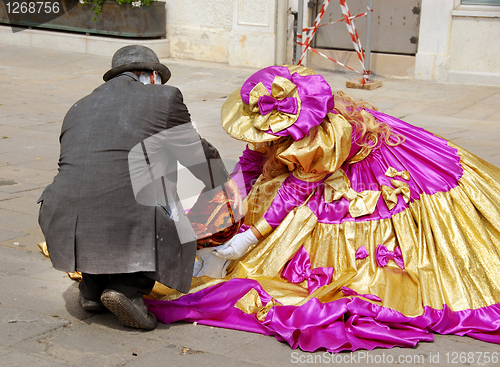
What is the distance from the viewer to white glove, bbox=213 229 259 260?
306 cm

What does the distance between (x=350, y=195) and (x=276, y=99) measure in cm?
60

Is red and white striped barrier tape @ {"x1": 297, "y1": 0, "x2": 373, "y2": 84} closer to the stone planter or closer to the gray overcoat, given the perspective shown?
the stone planter

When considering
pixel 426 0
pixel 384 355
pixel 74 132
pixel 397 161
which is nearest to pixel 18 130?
pixel 74 132

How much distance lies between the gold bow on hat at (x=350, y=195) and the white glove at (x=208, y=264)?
2.08ft

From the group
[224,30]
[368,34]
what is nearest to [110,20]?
[224,30]

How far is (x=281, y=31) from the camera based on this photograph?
383 inches

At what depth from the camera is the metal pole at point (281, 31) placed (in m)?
9.59

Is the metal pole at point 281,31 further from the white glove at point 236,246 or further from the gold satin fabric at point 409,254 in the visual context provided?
the white glove at point 236,246

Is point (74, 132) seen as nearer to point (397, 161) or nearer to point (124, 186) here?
point (124, 186)

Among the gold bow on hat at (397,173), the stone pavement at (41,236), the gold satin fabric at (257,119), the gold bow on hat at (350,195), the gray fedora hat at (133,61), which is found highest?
the gray fedora hat at (133,61)

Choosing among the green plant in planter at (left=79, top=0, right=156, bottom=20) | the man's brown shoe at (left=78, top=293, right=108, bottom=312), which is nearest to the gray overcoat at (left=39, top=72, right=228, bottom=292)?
the man's brown shoe at (left=78, top=293, right=108, bottom=312)

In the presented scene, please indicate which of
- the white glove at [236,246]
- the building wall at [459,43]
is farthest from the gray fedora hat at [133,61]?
the building wall at [459,43]

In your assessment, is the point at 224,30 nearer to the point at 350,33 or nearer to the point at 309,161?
the point at 350,33

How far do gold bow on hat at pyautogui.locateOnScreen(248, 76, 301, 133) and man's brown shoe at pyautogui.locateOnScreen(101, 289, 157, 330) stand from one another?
3.25 feet
